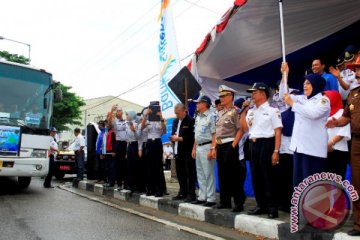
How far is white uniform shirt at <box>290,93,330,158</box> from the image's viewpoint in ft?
12.6

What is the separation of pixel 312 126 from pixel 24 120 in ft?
20.4

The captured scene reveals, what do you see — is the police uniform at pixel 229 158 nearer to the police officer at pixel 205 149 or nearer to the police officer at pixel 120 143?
the police officer at pixel 205 149

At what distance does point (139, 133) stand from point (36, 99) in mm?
2681

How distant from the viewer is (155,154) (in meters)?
6.89

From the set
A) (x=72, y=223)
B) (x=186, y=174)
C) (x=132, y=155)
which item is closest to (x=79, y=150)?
(x=132, y=155)

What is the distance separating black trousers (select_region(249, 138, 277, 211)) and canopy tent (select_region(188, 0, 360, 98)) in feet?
7.89

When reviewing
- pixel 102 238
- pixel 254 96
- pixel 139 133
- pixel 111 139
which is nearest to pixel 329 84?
pixel 254 96

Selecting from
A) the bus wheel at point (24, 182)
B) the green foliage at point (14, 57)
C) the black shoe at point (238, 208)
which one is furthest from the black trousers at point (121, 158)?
the green foliage at point (14, 57)

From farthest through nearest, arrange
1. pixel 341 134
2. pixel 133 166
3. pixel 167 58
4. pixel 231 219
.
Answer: pixel 133 166, pixel 167 58, pixel 231 219, pixel 341 134

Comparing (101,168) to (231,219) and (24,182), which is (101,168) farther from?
(231,219)

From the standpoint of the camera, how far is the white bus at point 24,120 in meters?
7.77

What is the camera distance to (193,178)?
20.3ft

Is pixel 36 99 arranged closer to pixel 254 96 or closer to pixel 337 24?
pixel 254 96

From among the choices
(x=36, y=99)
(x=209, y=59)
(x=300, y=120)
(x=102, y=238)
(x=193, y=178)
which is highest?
(x=209, y=59)
